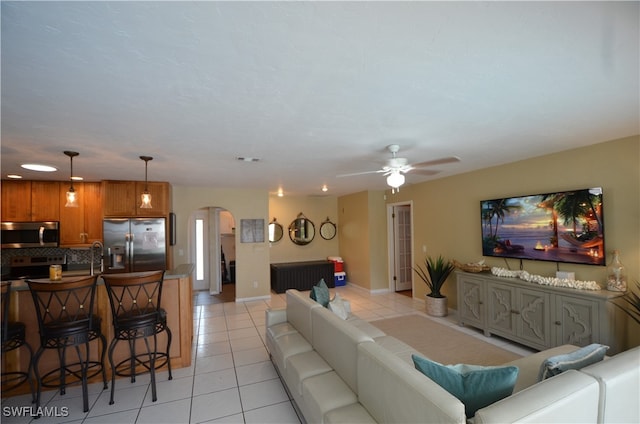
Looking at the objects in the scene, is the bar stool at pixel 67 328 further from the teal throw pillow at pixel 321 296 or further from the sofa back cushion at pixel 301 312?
the teal throw pillow at pixel 321 296

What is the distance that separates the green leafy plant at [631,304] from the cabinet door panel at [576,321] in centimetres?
23

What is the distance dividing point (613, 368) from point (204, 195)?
19.8 feet

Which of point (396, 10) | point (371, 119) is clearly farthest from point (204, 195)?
point (396, 10)

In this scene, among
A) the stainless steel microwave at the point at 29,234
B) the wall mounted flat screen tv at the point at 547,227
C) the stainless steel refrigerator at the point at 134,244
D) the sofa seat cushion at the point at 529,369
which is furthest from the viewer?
the stainless steel refrigerator at the point at 134,244

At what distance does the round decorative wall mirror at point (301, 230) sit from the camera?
7.68m

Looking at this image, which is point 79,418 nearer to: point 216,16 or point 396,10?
point 216,16

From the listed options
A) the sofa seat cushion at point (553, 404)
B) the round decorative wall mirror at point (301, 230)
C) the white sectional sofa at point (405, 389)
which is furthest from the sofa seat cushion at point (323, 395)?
the round decorative wall mirror at point (301, 230)

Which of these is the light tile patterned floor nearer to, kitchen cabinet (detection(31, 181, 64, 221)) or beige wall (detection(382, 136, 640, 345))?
beige wall (detection(382, 136, 640, 345))

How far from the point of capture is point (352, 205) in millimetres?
7355

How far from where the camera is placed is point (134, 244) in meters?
4.68

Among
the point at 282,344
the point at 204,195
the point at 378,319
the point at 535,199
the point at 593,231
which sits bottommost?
the point at 378,319

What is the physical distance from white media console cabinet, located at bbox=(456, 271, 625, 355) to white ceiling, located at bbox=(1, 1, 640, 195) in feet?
5.59

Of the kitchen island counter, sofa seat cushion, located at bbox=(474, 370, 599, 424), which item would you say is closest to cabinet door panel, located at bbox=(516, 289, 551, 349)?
sofa seat cushion, located at bbox=(474, 370, 599, 424)

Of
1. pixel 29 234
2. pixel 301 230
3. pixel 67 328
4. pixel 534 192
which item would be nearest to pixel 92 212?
pixel 29 234
